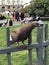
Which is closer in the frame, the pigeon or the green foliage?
the pigeon

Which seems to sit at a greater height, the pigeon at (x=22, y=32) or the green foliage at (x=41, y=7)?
the pigeon at (x=22, y=32)

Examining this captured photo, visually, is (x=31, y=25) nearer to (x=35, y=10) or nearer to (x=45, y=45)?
(x=45, y=45)

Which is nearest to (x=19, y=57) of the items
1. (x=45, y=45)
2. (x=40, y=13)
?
(x=45, y=45)

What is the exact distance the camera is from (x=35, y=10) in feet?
102

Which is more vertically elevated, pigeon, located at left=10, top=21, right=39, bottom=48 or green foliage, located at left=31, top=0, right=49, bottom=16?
pigeon, located at left=10, top=21, right=39, bottom=48

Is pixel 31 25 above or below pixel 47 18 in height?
above

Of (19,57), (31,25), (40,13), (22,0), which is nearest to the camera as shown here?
(31,25)

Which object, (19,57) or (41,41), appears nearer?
(41,41)

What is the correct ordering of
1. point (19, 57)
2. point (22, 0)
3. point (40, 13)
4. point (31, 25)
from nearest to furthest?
point (31, 25), point (19, 57), point (40, 13), point (22, 0)

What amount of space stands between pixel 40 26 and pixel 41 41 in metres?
0.20

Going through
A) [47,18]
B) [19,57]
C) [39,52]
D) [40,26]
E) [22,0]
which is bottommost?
[22,0]

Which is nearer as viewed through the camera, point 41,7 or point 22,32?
point 22,32

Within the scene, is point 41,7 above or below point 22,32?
below

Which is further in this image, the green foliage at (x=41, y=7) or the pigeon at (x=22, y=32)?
the green foliage at (x=41, y=7)
